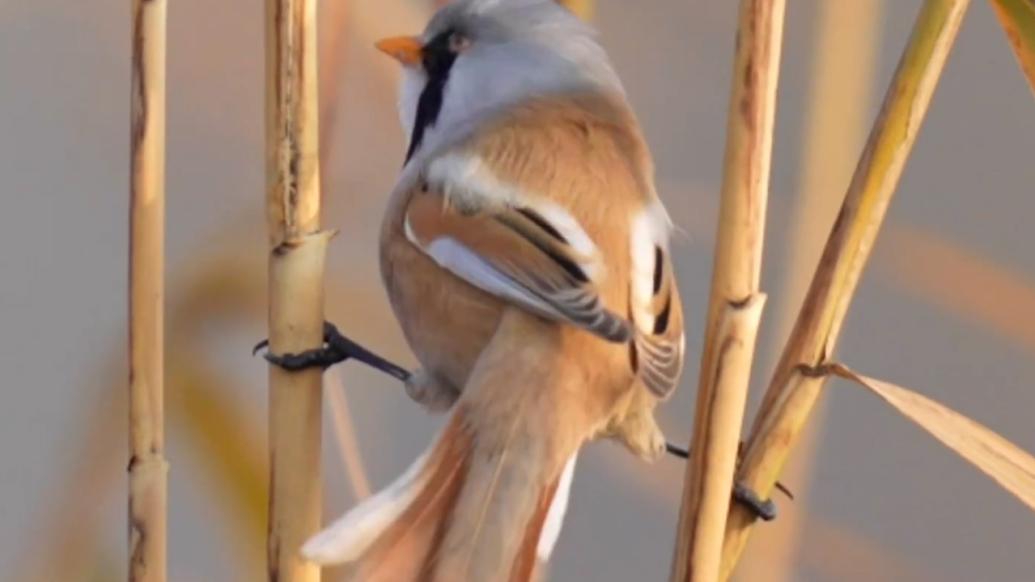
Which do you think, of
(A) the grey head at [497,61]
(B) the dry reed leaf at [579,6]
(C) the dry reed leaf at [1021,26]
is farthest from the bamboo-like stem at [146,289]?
(C) the dry reed leaf at [1021,26]

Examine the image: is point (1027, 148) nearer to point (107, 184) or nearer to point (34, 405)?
point (107, 184)

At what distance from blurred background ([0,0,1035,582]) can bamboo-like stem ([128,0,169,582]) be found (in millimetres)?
511

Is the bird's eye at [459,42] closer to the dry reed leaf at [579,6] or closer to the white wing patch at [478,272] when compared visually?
the dry reed leaf at [579,6]

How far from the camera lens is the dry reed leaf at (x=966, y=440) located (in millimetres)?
770

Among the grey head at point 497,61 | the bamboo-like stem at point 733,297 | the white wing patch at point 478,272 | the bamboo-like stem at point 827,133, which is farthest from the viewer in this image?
the bamboo-like stem at point 827,133

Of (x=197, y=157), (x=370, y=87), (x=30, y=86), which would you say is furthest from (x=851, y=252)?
(x=30, y=86)

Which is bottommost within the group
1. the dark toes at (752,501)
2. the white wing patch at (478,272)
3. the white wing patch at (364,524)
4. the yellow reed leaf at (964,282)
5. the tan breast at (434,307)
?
the yellow reed leaf at (964,282)

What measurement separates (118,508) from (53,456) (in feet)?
0.30

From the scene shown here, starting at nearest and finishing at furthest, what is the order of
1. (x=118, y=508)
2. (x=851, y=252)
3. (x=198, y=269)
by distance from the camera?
1. (x=851, y=252)
2. (x=198, y=269)
3. (x=118, y=508)

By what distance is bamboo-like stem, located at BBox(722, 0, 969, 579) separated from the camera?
2.48ft

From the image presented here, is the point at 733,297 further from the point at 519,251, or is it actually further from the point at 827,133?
the point at 827,133

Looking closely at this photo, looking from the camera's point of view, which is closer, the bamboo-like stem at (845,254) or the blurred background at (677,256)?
the bamboo-like stem at (845,254)

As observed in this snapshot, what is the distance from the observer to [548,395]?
0.81 m

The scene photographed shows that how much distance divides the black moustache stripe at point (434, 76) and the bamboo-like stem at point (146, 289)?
24 centimetres
